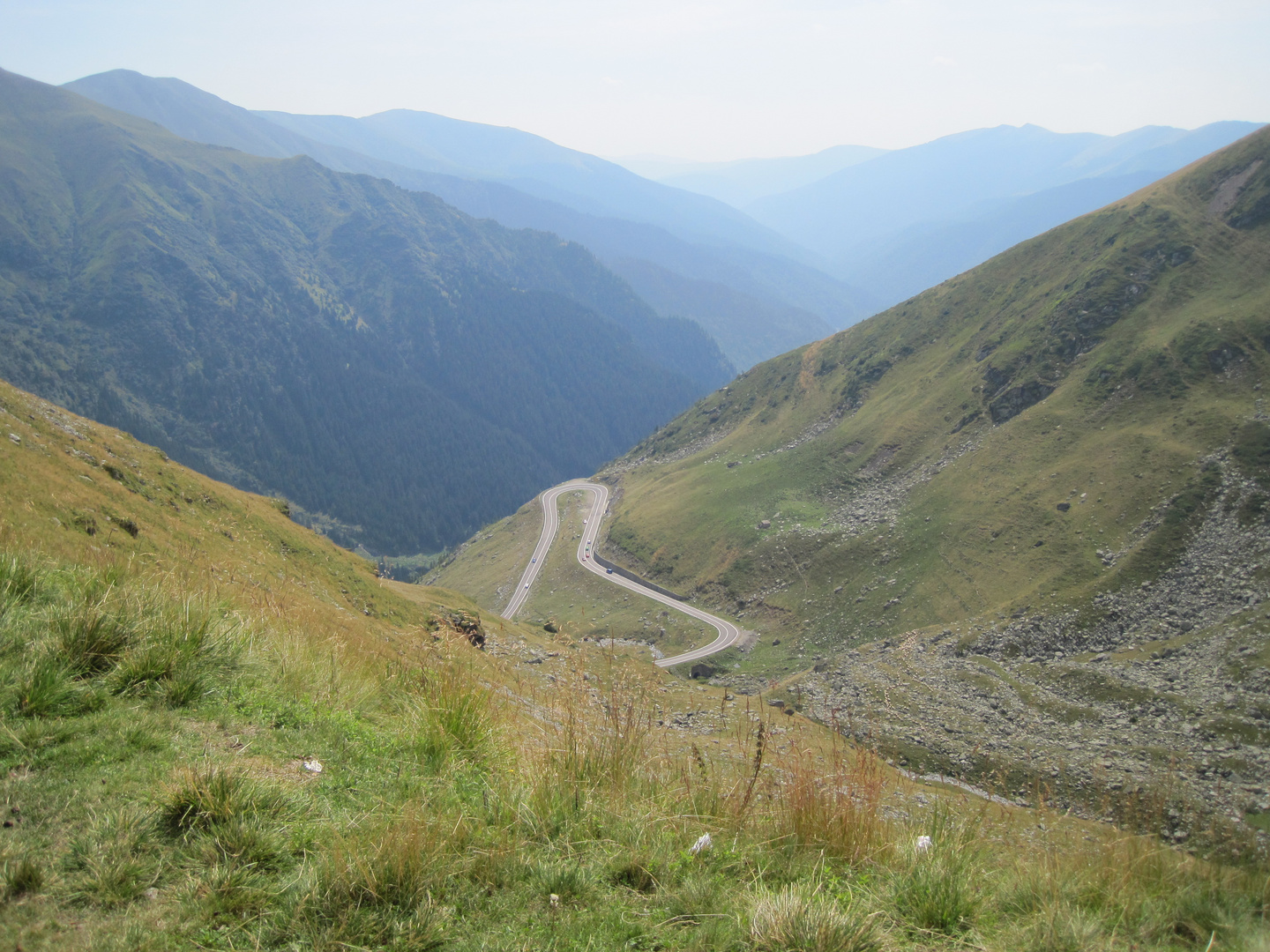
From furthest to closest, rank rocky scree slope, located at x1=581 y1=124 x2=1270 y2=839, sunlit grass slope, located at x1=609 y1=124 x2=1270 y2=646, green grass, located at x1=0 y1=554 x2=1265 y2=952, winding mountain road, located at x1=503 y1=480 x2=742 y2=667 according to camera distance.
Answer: winding mountain road, located at x1=503 y1=480 x2=742 y2=667 < sunlit grass slope, located at x1=609 y1=124 x2=1270 y2=646 < rocky scree slope, located at x1=581 y1=124 x2=1270 y2=839 < green grass, located at x1=0 y1=554 x2=1265 y2=952

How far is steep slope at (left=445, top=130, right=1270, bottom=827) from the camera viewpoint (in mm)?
43781

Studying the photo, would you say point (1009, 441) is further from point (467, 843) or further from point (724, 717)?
point (467, 843)

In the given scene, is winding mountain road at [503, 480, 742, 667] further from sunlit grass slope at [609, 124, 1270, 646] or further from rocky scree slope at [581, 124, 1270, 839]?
sunlit grass slope at [609, 124, 1270, 646]

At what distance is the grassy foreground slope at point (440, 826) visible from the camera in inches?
166

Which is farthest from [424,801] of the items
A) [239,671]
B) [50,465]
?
[50,465]

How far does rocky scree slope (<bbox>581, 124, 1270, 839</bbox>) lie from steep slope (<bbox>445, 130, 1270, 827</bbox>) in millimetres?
272

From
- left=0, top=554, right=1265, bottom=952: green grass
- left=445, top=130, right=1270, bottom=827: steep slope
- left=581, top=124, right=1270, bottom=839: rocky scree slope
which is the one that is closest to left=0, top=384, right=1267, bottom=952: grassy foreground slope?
left=0, top=554, right=1265, bottom=952: green grass

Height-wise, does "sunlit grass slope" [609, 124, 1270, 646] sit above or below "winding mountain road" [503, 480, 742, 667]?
above

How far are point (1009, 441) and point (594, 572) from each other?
58.2 m

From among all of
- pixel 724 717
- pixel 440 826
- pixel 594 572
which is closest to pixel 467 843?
pixel 440 826

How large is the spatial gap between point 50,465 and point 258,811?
22.8 m

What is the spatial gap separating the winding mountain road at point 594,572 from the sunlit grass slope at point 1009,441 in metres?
3.64

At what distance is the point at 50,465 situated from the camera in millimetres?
21219

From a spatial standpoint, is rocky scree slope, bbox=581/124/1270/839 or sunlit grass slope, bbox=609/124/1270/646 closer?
rocky scree slope, bbox=581/124/1270/839
